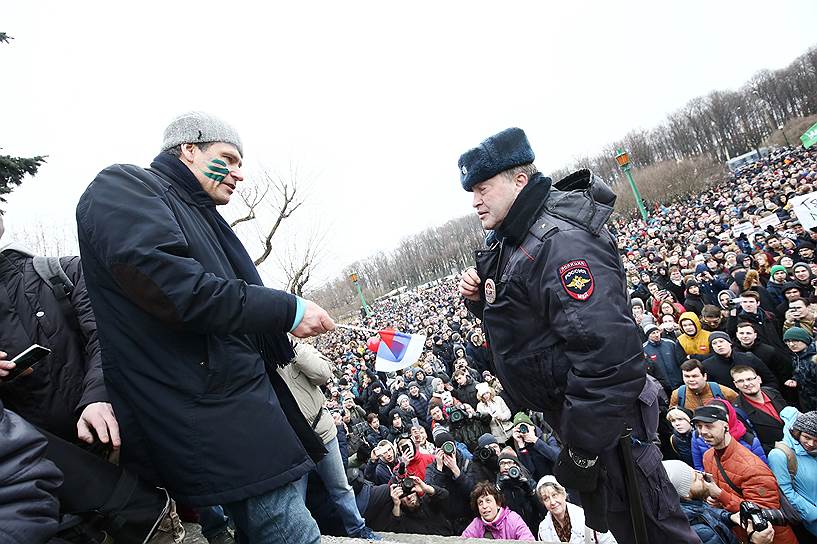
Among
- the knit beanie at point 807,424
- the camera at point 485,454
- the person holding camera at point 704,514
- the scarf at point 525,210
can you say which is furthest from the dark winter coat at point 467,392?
the scarf at point 525,210

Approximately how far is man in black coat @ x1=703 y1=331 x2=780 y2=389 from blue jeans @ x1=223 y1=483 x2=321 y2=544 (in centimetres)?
541

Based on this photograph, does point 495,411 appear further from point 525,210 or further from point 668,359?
point 525,210

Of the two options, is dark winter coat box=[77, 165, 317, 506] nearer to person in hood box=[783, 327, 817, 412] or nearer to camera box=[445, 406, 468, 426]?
camera box=[445, 406, 468, 426]

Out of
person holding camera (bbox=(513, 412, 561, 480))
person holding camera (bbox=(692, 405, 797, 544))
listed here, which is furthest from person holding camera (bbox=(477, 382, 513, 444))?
person holding camera (bbox=(692, 405, 797, 544))

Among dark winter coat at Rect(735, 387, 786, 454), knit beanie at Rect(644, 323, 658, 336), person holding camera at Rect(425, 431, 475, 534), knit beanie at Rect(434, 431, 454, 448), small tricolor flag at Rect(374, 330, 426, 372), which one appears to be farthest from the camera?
knit beanie at Rect(644, 323, 658, 336)

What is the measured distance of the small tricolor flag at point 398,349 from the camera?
374 centimetres

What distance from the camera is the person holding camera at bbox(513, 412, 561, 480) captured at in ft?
16.9

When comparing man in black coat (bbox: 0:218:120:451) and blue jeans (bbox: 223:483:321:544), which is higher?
man in black coat (bbox: 0:218:120:451)

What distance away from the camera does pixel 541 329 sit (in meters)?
1.89

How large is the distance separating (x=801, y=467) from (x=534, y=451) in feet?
7.90

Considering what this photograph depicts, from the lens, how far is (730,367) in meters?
5.35

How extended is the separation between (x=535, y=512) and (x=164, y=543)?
3828mm

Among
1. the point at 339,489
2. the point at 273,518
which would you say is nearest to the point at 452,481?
the point at 339,489

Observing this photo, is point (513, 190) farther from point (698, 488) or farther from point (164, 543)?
point (698, 488)
